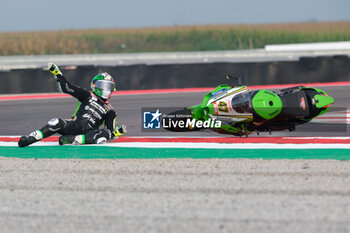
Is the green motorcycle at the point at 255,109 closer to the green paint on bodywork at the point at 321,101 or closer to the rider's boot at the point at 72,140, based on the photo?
the green paint on bodywork at the point at 321,101

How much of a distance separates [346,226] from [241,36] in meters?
49.1

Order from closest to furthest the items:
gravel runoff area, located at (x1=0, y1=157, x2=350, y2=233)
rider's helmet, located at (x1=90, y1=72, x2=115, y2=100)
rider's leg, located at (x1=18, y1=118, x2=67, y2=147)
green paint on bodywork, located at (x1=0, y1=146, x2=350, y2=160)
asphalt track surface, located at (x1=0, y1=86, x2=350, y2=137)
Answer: gravel runoff area, located at (x1=0, y1=157, x2=350, y2=233)
green paint on bodywork, located at (x1=0, y1=146, x2=350, y2=160)
rider's leg, located at (x1=18, y1=118, x2=67, y2=147)
rider's helmet, located at (x1=90, y1=72, x2=115, y2=100)
asphalt track surface, located at (x1=0, y1=86, x2=350, y2=137)

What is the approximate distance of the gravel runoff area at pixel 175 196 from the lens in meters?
4.79

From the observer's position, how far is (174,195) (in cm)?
566

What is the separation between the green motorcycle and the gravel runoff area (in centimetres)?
156

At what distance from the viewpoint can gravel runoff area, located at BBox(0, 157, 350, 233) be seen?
15.7 ft

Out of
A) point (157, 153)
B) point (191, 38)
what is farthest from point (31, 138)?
point (191, 38)

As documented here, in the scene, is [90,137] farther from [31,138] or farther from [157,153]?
[157,153]

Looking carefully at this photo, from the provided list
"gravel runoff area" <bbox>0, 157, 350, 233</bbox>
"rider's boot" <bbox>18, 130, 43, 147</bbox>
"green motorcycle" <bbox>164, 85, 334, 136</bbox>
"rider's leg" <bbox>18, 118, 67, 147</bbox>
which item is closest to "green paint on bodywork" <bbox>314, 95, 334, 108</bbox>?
"green motorcycle" <bbox>164, 85, 334, 136</bbox>

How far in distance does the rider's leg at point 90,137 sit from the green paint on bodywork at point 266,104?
7.35 feet

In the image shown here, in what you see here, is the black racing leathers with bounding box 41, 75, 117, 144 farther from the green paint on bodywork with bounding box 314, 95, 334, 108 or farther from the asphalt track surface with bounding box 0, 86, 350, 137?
the green paint on bodywork with bounding box 314, 95, 334, 108

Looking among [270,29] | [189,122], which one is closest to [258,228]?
[189,122]

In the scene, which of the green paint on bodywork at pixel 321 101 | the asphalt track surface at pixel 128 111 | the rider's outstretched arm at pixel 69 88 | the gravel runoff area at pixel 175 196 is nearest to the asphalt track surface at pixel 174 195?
the gravel runoff area at pixel 175 196

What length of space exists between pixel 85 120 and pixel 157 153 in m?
1.41
